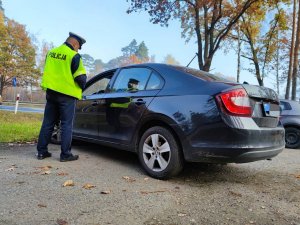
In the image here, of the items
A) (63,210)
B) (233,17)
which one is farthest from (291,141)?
(233,17)

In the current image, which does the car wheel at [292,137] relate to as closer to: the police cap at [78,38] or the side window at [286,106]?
the side window at [286,106]

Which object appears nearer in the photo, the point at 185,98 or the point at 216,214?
the point at 216,214

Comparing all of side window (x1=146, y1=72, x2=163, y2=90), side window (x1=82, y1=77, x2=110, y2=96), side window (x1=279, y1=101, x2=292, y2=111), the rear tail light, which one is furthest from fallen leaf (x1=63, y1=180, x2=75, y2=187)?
side window (x1=279, y1=101, x2=292, y2=111)

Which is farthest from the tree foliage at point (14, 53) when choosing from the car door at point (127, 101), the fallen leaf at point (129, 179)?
the fallen leaf at point (129, 179)

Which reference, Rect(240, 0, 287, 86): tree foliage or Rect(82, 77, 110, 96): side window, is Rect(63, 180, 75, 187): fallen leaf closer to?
Rect(82, 77, 110, 96): side window

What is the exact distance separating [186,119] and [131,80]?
142 cm

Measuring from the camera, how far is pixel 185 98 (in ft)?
13.8

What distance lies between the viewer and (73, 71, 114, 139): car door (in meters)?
5.52

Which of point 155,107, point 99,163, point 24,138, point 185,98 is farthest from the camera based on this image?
point 24,138

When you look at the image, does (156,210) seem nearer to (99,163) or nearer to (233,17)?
(99,163)

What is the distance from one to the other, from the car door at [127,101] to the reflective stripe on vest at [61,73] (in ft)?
2.14

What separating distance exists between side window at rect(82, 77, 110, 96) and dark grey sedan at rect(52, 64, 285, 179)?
1.69 feet

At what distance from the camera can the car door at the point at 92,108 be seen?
5516 mm

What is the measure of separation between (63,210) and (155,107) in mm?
1911
